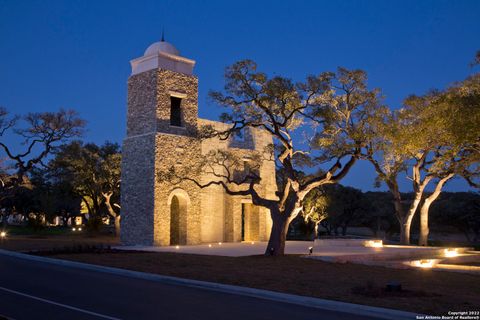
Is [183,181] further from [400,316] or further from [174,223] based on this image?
[400,316]

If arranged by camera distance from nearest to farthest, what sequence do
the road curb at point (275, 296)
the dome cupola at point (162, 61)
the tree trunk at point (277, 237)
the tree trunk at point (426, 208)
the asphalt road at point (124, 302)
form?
1. the asphalt road at point (124, 302)
2. the road curb at point (275, 296)
3. the tree trunk at point (277, 237)
4. the tree trunk at point (426, 208)
5. the dome cupola at point (162, 61)

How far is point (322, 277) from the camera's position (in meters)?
13.5

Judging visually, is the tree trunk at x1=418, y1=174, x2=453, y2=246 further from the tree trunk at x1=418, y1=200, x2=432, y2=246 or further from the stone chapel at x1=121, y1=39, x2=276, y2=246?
the stone chapel at x1=121, y1=39, x2=276, y2=246

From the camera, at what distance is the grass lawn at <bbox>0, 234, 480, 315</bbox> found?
9.72 meters

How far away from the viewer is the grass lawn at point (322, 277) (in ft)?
31.9

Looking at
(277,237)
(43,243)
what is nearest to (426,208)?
(277,237)

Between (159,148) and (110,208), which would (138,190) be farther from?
(110,208)

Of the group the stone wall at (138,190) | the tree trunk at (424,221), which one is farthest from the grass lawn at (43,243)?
the tree trunk at (424,221)

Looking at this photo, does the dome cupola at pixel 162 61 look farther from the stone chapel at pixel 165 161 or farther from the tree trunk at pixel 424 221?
the tree trunk at pixel 424 221

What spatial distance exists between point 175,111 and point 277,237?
11663mm

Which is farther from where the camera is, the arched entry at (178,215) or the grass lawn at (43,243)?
the arched entry at (178,215)

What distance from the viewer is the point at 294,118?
70.3ft

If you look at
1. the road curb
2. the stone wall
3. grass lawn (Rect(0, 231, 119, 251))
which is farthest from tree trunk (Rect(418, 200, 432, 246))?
the road curb

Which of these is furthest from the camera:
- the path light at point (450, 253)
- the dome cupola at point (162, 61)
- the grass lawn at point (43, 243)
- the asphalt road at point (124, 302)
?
the dome cupola at point (162, 61)
